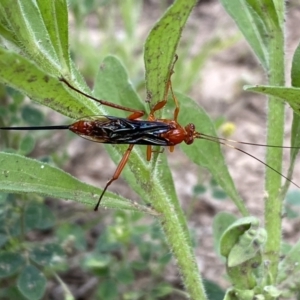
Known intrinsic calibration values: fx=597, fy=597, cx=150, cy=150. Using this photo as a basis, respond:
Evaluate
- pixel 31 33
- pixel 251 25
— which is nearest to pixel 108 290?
pixel 251 25

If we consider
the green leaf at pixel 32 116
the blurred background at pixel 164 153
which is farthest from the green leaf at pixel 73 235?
the green leaf at pixel 32 116

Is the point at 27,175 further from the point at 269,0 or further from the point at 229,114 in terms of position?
the point at 229,114

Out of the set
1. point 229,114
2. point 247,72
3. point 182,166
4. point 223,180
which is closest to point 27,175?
point 223,180

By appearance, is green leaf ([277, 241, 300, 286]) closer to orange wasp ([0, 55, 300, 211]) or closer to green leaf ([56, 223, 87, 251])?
orange wasp ([0, 55, 300, 211])

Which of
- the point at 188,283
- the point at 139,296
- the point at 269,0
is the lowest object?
the point at 139,296

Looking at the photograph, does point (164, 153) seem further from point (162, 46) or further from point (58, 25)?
point (58, 25)

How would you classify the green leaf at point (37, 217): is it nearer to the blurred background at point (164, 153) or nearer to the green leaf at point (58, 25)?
the blurred background at point (164, 153)
